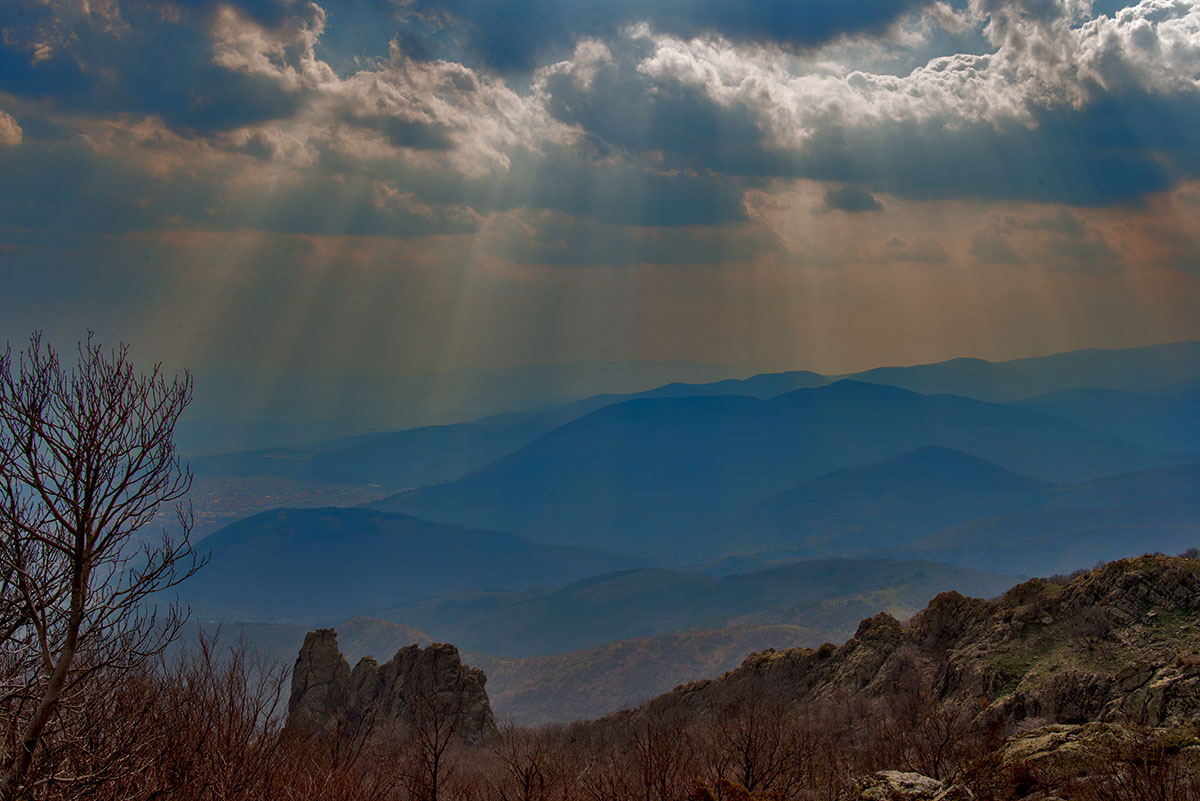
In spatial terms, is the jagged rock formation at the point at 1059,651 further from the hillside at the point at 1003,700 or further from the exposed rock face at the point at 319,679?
the exposed rock face at the point at 319,679

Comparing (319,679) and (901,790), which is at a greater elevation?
(319,679)

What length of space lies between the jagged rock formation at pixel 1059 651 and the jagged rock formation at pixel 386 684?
1243 inches

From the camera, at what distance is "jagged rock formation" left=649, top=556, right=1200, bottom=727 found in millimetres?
32500

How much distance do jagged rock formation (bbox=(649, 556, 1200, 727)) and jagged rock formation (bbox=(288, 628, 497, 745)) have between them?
3158cm

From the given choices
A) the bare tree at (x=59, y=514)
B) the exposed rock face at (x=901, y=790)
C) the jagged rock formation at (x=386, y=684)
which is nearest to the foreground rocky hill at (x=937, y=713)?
the exposed rock face at (x=901, y=790)

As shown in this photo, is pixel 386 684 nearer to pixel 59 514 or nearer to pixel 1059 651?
pixel 1059 651

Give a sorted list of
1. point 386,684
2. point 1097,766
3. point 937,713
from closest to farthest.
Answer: point 1097,766 < point 937,713 < point 386,684

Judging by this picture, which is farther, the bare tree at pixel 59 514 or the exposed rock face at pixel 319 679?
the exposed rock face at pixel 319 679

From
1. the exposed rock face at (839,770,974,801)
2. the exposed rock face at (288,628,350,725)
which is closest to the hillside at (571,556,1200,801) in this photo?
the exposed rock face at (839,770,974,801)

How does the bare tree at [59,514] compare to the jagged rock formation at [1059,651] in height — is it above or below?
above

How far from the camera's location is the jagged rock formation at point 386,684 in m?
73.2

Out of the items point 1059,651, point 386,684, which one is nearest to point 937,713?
point 1059,651

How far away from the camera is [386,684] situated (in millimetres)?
76562

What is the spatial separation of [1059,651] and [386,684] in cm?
6084
